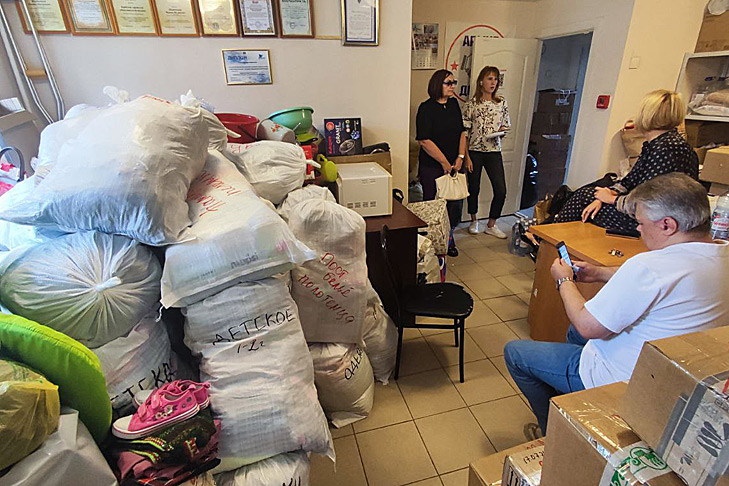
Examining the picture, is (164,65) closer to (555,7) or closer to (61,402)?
(61,402)

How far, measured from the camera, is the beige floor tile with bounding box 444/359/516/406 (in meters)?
1.88

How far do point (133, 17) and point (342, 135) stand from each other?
1.37 metres

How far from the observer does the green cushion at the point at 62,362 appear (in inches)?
28.2

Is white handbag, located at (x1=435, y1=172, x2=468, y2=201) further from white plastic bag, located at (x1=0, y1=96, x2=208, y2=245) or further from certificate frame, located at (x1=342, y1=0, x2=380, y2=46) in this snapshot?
white plastic bag, located at (x1=0, y1=96, x2=208, y2=245)

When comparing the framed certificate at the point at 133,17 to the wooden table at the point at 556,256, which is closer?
the wooden table at the point at 556,256

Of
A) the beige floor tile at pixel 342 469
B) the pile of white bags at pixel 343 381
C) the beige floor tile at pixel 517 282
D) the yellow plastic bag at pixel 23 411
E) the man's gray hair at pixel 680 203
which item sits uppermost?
the man's gray hair at pixel 680 203

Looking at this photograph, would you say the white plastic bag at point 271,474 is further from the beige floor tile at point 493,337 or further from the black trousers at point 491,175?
→ the black trousers at point 491,175

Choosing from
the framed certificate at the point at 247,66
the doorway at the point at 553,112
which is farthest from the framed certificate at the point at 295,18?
the doorway at the point at 553,112

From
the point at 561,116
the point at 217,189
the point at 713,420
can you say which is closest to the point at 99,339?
the point at 217,189

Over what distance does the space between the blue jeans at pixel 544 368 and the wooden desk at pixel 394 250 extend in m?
0.75

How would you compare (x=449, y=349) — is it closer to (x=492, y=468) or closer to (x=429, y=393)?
(x=429, y=393)

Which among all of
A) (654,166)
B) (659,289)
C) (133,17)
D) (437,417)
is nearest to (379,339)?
(437,417)

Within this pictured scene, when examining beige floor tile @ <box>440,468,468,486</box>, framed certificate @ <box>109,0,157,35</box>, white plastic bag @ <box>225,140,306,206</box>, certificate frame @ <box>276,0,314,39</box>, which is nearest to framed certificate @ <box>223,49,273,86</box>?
certificate frame @ <box>276,0,314,39</box>

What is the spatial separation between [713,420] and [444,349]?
176 centimetres
